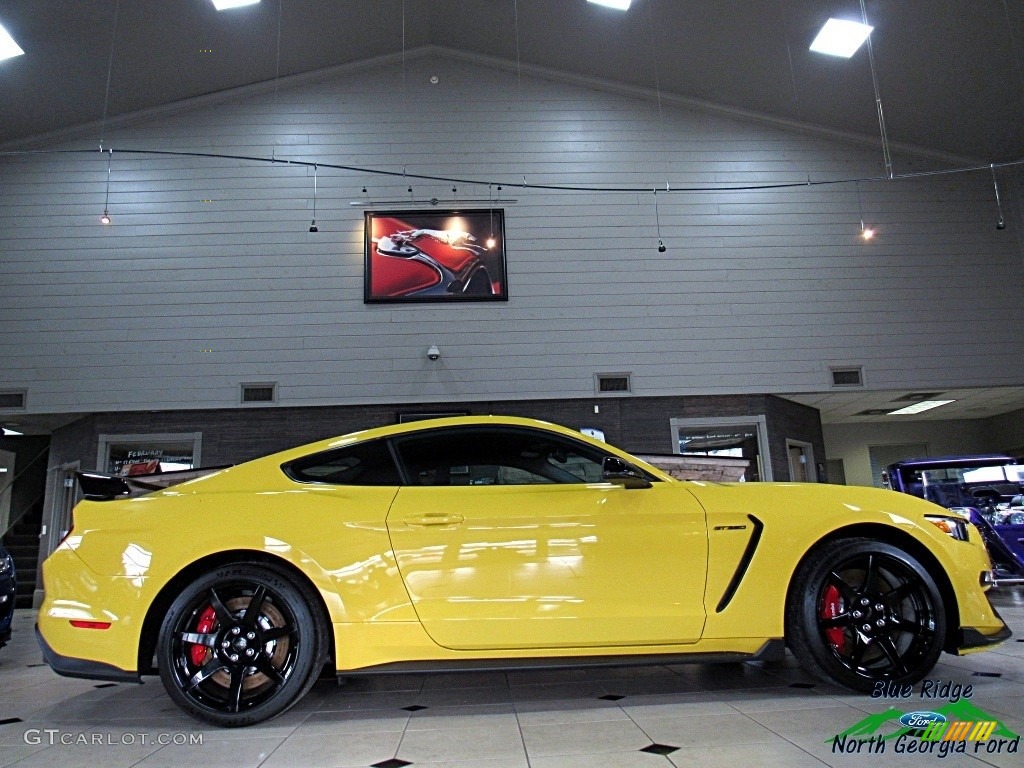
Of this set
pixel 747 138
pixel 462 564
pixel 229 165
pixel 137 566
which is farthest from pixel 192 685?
pixel 747 138

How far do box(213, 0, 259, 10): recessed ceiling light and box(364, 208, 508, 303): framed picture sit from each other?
2.59 meters

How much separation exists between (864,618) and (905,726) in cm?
43

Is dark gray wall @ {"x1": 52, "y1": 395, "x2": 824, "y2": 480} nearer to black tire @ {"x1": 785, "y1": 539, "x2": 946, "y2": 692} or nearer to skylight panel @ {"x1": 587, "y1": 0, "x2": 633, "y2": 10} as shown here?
skylight panel @ {"x1": 587, "y1": 0, "x2": 633, "y2": 10}

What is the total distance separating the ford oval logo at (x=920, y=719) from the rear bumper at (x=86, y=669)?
2.41m

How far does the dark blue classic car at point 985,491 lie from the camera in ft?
17.4

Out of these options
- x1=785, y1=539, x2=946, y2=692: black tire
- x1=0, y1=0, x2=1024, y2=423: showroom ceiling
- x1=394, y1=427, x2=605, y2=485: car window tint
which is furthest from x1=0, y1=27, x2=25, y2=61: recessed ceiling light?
x1=785, y1=539, x2=946, y2=692: black tire

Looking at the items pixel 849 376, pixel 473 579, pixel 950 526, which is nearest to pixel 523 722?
pixel 473 579

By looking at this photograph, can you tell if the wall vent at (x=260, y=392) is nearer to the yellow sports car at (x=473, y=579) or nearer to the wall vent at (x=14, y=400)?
the wall vent at (x=14, y=400)

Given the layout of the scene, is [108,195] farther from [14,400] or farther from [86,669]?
[86,669]

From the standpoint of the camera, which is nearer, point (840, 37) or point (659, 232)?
point (840, 37)

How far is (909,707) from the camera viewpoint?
2158 mm

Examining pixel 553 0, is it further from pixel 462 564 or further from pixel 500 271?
pixel 462 564

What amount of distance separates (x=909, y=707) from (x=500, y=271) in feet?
22.6

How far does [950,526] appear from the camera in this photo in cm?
244
